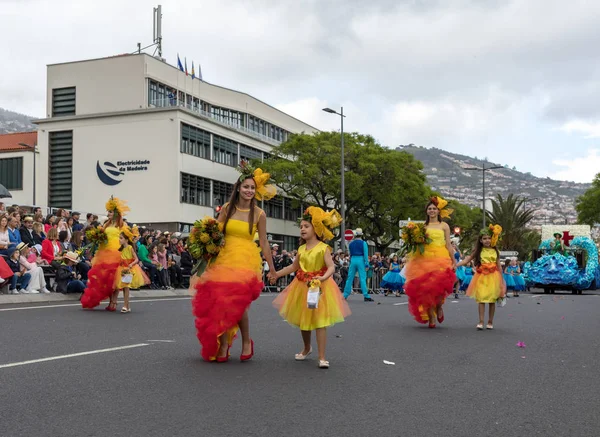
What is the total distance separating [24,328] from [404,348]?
17.1 ft

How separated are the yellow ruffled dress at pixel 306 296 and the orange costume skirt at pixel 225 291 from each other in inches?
16.4

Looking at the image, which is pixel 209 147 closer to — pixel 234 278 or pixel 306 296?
pixel 306 296

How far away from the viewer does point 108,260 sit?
575 inches

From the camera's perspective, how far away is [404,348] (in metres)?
9.80

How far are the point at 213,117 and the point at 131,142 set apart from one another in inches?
336

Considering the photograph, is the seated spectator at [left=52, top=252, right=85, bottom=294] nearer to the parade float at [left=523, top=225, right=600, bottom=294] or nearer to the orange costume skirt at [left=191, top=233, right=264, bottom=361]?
the orange costume skirt at [left=191, top=233, right=264, bottom=361]

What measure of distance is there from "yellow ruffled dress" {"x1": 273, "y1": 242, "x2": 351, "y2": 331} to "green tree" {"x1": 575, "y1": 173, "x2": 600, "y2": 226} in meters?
93.7

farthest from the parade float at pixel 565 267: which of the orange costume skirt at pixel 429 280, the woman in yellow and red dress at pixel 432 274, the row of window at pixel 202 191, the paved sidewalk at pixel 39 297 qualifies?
the orange costume skirt at pixel 429 280

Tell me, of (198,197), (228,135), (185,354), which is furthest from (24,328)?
(228,135)

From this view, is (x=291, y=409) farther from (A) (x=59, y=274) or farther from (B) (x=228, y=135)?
(B) (x=228, y=135)

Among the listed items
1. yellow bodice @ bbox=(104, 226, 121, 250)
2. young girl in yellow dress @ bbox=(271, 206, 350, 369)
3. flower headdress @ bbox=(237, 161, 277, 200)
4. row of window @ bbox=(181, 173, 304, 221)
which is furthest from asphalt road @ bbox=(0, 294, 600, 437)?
row of window @ bbox=(181, 173, 304, 221)

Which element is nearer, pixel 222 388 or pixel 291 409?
pixel 291 409

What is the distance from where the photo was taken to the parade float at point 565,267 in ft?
116

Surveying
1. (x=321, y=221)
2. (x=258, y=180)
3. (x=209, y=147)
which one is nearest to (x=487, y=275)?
(x=321, y=221)
